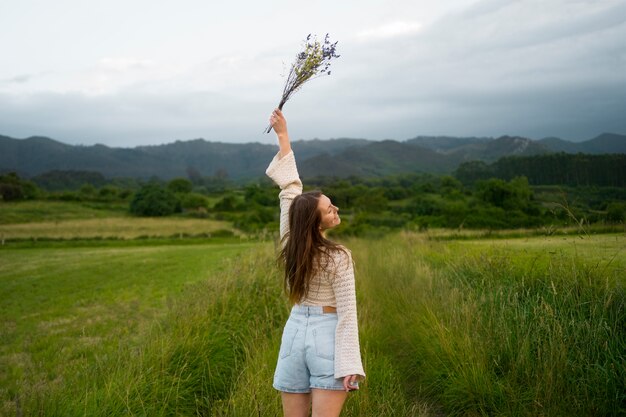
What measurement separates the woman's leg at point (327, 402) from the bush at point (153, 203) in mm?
68463

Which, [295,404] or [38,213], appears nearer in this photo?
[295,404]

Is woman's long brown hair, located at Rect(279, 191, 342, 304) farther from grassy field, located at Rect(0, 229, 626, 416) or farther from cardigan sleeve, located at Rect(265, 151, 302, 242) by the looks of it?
grassy field, located at Rect(0, 229, 626, 416)

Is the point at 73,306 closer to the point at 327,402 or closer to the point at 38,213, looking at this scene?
the point at 327,402

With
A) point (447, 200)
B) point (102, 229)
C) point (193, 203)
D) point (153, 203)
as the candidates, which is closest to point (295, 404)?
point (102, 229)

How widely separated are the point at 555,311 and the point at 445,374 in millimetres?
1409

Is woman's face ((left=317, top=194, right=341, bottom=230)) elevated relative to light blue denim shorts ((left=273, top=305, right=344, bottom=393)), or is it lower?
elevated

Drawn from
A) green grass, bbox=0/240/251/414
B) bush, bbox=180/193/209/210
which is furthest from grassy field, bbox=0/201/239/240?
bush, bbox=180/193/209/210

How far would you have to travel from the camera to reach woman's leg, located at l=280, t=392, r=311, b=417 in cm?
291

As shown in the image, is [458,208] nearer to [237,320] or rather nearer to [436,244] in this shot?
[436,244]

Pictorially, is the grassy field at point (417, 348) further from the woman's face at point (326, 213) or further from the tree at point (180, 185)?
the tree at point (180, 185)

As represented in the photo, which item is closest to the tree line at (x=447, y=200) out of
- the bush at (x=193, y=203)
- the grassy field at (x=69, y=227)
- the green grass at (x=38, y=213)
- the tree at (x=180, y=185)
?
the bush at (x=193, y=203)

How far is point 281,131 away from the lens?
3375 millimetres

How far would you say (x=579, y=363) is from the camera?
4.38 meters

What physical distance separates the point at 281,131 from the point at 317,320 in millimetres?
1347
